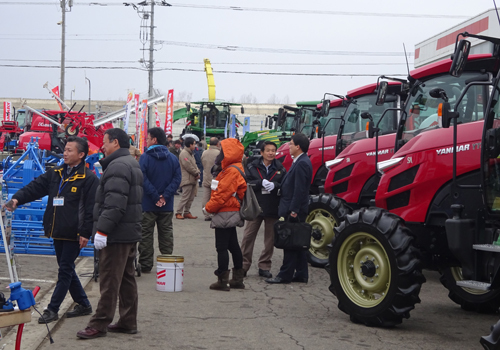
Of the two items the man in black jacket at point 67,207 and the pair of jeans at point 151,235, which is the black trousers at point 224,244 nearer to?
the pair of jeans at point 151,235

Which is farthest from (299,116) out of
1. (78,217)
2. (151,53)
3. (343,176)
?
(151,53)

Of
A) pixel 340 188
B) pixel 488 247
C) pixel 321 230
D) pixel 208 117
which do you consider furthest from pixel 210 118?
pixel 488 247

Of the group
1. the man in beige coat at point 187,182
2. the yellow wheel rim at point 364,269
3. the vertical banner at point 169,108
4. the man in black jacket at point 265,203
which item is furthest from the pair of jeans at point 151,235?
the vertical banner at point 169,108

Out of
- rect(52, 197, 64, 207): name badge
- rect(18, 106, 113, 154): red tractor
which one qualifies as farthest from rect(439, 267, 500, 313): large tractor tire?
rect(18, 106, 113, 154): red tractor

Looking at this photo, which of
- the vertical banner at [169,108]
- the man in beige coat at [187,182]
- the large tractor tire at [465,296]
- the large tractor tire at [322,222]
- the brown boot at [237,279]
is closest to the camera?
the large tractor tire at [465,296]

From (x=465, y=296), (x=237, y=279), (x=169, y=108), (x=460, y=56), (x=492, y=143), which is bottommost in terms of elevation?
(x=237, y=279)

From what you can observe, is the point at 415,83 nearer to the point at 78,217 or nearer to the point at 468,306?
the point at 468,306

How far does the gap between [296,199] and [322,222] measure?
6.05 feet

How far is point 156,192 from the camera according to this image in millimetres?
9359

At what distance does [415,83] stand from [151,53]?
4005 cm

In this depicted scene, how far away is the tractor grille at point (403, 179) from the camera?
7031mm

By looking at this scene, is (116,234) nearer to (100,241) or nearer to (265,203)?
(100,241)

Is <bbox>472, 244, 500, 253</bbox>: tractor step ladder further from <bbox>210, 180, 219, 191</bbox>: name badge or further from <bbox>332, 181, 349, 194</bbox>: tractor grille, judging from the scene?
<bbox>332, 181, 349, 194</bbox>: tractor grille

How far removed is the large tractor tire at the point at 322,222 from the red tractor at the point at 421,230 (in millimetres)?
2791
